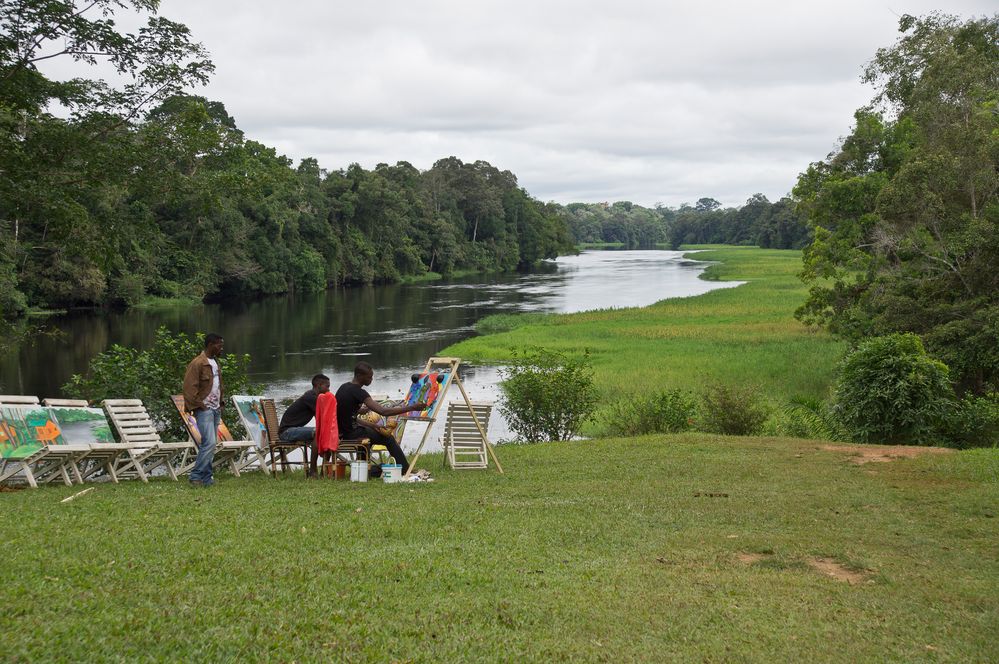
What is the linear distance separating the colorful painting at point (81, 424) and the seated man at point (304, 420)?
208 cm

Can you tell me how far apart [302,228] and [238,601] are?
258ft

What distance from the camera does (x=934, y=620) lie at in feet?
18.9

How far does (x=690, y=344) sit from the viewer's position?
35906mm

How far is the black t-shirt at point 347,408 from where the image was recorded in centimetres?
1119

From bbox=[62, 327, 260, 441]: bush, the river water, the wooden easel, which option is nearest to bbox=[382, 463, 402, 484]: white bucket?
the wooden easel

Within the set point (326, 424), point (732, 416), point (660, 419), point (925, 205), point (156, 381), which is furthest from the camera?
point (925, 205)

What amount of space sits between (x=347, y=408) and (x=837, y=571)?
6.22m

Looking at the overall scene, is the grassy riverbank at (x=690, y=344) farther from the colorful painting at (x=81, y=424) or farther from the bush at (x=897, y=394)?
the colorful painting at (x=81, y=424)

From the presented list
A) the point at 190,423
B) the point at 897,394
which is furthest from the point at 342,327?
the point at 190,423

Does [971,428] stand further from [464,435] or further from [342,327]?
[342,327]

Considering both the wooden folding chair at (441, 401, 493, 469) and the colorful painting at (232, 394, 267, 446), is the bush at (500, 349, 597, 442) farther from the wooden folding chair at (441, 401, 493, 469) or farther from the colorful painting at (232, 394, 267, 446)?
the colorful painting at (232, 394, 267, 446)

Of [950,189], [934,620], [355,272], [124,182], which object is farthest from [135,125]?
[355,272]

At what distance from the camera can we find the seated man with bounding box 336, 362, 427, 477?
11.1 m

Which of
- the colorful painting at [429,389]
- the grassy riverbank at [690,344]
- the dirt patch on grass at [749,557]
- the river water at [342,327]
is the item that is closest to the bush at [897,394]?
the river water at [342,327]
